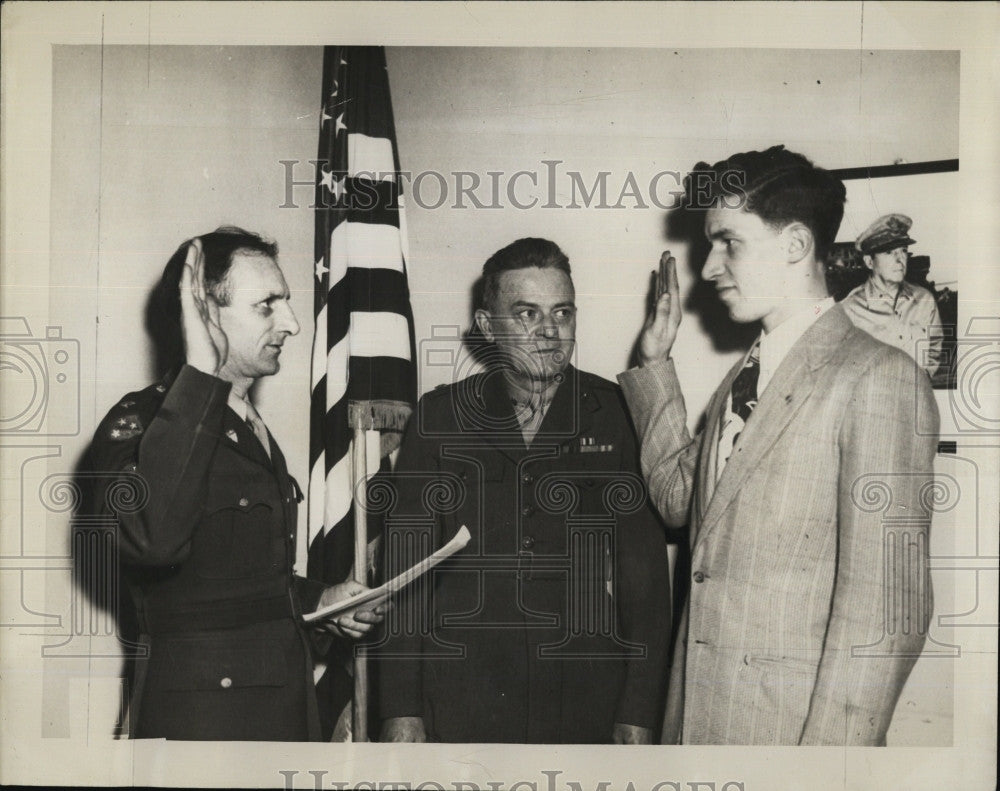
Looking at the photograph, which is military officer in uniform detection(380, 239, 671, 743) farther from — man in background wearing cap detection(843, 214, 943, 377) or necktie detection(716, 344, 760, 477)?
man in background wearing cap detection(843, 214, 943, 377)

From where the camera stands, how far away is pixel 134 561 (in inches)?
127

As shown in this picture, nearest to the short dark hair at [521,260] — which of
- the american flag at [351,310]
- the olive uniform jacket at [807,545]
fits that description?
the american flag at [351,310]

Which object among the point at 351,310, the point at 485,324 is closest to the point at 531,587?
the point at 485,324

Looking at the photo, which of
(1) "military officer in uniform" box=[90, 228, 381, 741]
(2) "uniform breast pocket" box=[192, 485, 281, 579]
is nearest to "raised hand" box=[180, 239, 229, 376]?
(1) "military officer in uniform" box=[90, 228, 381, 741]

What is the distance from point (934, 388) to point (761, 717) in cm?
124

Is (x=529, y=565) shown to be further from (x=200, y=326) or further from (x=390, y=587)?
(x=200, y=326)

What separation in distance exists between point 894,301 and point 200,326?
2354mm

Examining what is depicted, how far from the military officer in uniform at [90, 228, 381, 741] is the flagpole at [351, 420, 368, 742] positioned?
0.28ft

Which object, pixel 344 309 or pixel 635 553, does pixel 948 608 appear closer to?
pixel 635 553

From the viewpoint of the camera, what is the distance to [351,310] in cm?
326

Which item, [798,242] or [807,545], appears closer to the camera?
[807,545]

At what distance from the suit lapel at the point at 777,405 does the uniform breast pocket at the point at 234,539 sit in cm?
146

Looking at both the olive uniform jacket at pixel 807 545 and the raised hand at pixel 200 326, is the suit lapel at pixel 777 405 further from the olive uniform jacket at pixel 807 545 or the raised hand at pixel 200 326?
the raised hand at pixel 200 326

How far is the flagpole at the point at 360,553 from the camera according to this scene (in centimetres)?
320
